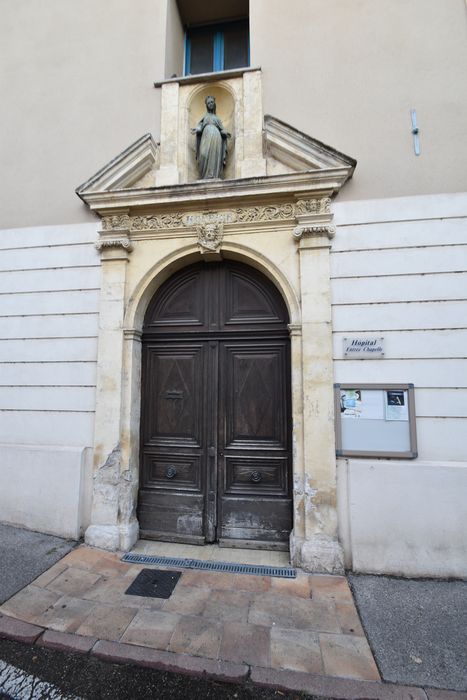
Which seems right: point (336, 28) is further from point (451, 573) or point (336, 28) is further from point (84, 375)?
point (451, 573)

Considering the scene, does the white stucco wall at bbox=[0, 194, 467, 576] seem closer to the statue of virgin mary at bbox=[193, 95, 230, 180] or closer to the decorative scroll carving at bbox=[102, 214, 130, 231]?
the decorative scroll carving at bbox=[102, 214, 130, 231]

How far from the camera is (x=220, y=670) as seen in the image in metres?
2.34

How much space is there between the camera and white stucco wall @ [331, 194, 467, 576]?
137 inches

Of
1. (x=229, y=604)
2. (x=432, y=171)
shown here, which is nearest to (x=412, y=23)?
(x=432, y=171)

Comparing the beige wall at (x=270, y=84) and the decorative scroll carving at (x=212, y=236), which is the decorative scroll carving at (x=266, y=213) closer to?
the decorative scroll carving at (x=212, y=236)

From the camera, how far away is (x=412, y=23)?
14.0 feet

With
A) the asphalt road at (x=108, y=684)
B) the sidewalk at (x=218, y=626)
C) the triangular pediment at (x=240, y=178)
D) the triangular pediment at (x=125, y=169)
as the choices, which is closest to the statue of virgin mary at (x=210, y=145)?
the triangular pediment at (x=240, y=178)

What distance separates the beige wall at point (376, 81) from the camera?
4.02m

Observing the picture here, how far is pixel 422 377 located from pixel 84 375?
12.5 ft

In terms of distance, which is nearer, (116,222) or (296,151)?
(296,151)

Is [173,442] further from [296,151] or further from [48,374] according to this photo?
[296,151]

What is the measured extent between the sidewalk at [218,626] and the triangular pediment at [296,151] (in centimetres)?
429

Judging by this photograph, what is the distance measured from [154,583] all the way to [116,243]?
368 centimetres

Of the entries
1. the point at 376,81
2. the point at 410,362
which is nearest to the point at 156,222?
the point at 376,81
